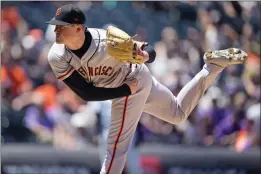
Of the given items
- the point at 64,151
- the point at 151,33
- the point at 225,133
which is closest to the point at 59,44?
the point at 64,151

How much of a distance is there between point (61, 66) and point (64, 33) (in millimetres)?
293

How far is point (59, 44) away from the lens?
5434mm

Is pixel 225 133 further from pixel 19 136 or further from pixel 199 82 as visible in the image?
pixel 199 82

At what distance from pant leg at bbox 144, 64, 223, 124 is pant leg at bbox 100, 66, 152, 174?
187mm

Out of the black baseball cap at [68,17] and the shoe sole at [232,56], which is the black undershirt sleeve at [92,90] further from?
the shoe sole at [232,56]

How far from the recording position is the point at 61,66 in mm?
5383

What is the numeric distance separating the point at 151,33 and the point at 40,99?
1.85 metres

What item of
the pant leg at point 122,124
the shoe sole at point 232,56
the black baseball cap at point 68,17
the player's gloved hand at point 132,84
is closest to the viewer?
the black baseball cap at point 68,17

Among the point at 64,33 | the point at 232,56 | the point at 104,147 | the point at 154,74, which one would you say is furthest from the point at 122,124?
the point at 154,74

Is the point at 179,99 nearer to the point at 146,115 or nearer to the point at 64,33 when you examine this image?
the point at 64,33

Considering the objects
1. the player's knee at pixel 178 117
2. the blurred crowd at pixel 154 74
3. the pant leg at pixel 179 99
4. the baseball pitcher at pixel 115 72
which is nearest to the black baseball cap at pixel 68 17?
the baseball pitcher at pixel 115 72

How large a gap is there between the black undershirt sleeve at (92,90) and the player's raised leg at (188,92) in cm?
49

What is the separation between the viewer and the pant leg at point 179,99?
19.0 ft

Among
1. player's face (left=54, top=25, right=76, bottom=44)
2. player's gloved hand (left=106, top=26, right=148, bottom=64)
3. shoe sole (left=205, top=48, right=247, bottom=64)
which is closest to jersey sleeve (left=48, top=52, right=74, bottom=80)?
player's face (left=54, top=25, right=76, bottom=44)
